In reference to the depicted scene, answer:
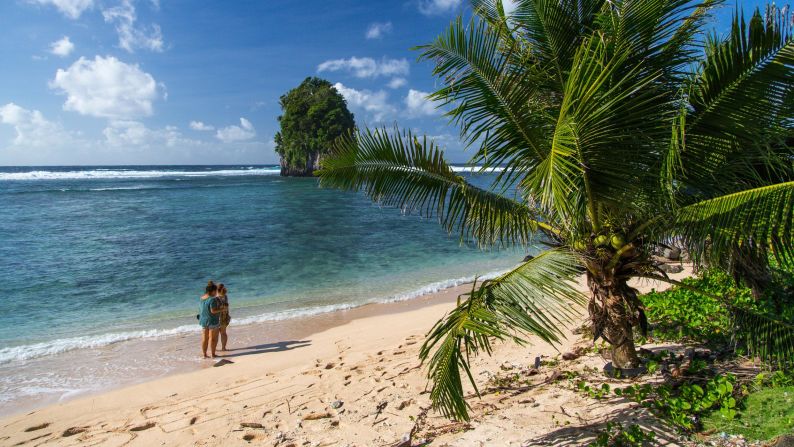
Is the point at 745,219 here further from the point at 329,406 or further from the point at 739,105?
the point at 329,406

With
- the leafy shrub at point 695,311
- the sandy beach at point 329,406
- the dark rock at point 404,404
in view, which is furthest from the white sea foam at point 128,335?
the leafy shrub at point 695,311

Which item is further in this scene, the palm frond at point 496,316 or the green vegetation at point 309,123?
the green vegetation at point 309,123

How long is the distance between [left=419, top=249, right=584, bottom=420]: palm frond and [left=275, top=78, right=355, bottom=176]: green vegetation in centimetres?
7394

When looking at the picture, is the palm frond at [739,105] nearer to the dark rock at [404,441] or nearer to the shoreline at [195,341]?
the dark rock at [404,441]

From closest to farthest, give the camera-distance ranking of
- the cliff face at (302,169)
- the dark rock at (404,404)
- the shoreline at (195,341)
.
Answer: the dark rock at (404,404)
the shoreline at (195,341)
the cliff face at (302,169)

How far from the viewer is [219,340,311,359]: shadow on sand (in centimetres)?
816

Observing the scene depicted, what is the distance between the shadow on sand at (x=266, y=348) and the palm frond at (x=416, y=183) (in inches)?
190

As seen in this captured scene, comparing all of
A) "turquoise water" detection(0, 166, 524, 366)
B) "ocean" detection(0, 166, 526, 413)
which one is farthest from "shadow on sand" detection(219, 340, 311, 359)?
"turquoise water" detection(0, 166, 524, 366)

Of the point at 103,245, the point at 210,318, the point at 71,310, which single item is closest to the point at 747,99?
the point at 210,318

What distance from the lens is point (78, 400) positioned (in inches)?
253

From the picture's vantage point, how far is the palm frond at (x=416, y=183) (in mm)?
4199

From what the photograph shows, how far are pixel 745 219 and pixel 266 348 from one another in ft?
24.8

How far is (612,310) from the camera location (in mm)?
3980

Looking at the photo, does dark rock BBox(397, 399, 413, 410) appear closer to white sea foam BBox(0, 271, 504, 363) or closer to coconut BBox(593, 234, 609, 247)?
white sea foam BBox(0, 271, 504, 363)
